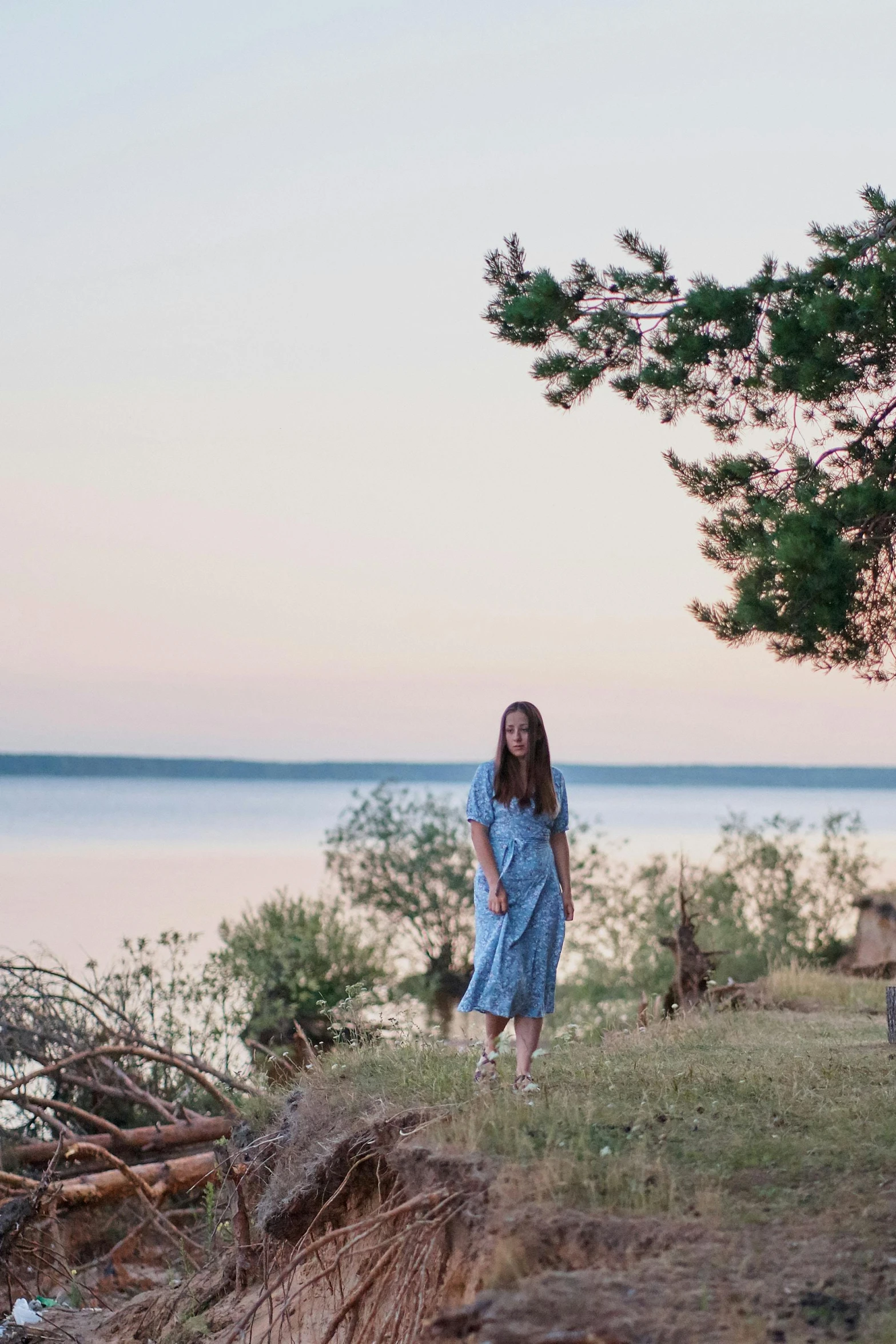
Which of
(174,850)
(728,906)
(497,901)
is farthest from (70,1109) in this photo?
(174,850)

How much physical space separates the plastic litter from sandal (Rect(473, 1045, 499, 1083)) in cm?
320

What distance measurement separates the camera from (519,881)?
7.00 metres

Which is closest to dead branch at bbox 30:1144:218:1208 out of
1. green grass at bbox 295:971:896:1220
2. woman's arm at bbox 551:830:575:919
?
green grass at bbox 295:971:896:1220

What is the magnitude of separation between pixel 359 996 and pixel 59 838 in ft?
106

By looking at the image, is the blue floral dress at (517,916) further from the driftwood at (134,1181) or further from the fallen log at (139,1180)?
the fallen log at (139,1180)

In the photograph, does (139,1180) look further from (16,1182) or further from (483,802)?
(483,802)

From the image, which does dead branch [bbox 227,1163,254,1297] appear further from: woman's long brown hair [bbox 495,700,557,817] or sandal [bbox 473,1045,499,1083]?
woman's long brown hair [bbox 495,700,557,817]

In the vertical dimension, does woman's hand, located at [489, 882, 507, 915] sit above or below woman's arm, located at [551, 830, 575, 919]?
below

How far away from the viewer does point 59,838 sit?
126 ft

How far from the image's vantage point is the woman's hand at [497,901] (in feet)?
22.6

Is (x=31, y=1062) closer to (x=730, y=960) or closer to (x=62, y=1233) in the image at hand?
(x=62, y=1233)

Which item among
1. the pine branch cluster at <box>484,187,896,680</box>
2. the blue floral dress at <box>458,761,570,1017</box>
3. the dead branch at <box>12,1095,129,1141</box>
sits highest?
the pine branch cluster at <box>484,187,896,680</box>

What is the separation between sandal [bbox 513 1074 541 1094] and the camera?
5953 mm

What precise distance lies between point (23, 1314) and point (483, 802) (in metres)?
4.10
